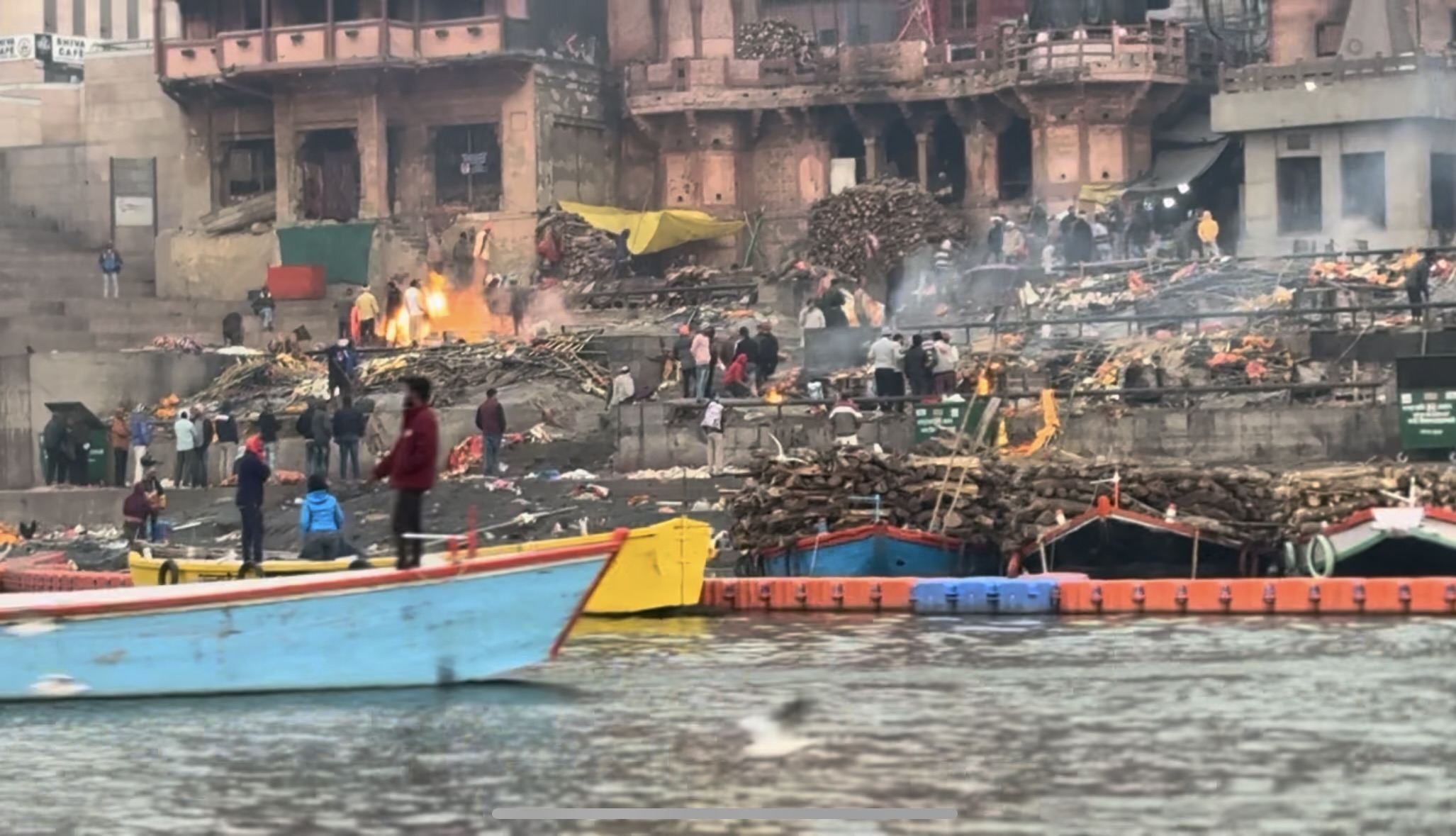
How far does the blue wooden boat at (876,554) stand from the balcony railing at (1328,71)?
21644 millimetres

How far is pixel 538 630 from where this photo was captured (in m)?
21.4

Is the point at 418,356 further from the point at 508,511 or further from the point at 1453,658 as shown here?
the point at 1453,658

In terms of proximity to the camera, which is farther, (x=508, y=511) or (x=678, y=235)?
→ (x=678, y=235)

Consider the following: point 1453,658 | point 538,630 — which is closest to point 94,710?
point 538,630

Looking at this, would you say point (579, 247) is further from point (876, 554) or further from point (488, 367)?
point (876, 554)

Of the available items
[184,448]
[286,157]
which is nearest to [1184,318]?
[184,448]

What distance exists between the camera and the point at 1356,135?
4772 centimetres

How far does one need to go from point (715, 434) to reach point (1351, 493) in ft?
34.6

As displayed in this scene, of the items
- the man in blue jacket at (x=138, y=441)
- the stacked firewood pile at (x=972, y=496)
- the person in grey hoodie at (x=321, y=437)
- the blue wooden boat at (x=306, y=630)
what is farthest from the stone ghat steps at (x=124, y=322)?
the blue wooden boat at (x=306, y=630)

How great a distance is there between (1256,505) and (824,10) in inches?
1135

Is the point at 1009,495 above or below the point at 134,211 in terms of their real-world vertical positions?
below

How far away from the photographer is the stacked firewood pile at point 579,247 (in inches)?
2062

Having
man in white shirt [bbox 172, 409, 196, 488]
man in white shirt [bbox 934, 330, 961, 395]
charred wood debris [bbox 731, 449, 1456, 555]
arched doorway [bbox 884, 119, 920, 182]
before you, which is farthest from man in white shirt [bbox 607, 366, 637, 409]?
arched doorway [bbox 884, 119, 920, 182]

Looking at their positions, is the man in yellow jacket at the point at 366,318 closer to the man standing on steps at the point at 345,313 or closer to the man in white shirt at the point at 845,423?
the man standing on steps at the point at 345,313
